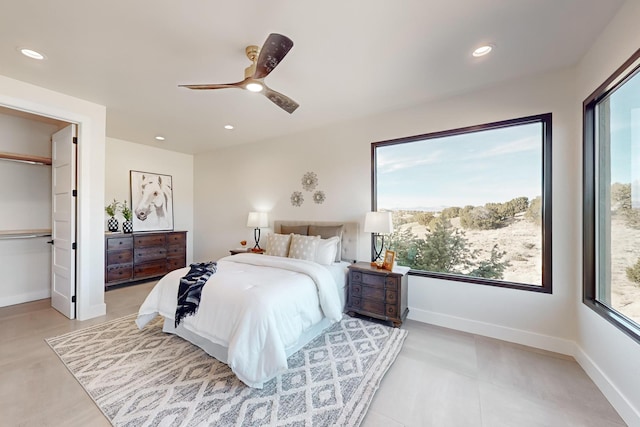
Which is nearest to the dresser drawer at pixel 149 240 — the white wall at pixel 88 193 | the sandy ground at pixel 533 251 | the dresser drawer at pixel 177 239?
the dresser drawer at pixel 177 239

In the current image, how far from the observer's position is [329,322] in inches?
115

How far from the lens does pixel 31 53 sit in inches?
89.3

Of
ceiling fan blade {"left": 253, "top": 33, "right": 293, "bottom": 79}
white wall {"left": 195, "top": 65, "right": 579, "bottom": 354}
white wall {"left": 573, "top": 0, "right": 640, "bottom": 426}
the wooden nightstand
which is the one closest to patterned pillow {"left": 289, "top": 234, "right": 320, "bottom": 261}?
the wooden nightstand

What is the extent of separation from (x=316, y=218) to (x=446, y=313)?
2224mm

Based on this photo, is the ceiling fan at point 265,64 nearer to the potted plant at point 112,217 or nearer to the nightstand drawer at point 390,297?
the nightstand drawer at point 390,297

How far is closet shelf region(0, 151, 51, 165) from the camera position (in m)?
3.23

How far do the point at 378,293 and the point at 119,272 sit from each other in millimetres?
4319

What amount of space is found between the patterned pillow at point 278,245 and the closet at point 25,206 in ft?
10.1

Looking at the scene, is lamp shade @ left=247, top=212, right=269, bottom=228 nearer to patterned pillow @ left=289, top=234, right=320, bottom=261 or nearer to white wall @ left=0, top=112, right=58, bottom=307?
patterned pillow @ left=289, top=234, right=320, bottom=261

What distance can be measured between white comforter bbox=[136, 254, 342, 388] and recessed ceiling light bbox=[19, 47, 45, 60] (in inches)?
91.5

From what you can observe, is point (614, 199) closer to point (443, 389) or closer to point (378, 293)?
point (443, 389)

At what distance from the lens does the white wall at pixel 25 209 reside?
3.57 metres

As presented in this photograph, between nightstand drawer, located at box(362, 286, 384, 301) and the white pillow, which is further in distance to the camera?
the white pillow

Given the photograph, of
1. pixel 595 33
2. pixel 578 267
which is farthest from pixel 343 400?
pixel 595 33
